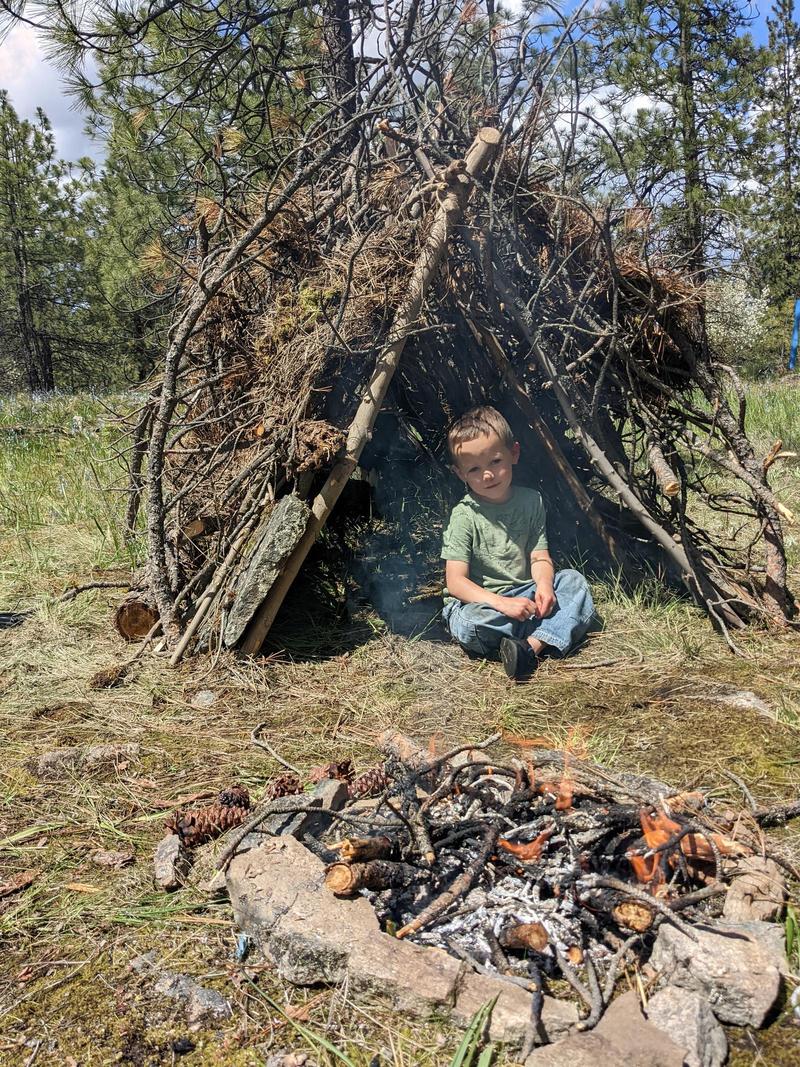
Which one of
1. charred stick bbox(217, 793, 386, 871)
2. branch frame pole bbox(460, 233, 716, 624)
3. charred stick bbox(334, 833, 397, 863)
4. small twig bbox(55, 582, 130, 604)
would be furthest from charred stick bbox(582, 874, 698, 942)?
small twig bbox(55, 582, 130, 604)

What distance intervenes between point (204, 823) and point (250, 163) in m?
4.60

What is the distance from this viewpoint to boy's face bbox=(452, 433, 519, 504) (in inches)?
157

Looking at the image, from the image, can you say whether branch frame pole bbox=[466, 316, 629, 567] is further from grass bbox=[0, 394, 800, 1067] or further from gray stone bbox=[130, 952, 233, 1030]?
gray stone bbox=[130, 952, 233, 1030]

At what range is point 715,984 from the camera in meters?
1.77

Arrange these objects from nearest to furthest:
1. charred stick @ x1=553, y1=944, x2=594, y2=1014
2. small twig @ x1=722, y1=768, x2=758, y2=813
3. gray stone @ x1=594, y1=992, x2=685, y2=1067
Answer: gray stone @ x1=594, y1=992, x2=685, y2=1067 → charred stick @ x1=553, y1=944, x2=594, y2=1014 → small twig @ x1=722, y1=768, x2=758, y2=813

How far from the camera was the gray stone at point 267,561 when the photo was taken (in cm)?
379

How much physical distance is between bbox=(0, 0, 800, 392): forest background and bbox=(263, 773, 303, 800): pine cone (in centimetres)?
256

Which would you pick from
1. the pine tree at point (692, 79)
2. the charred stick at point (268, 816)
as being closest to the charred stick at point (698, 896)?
the charred stick at point (268, 816)

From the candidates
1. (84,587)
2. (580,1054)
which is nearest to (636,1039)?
(580,1054)

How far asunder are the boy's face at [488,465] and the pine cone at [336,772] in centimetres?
170

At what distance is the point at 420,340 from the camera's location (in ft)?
14.7

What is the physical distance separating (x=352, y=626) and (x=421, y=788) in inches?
73.1

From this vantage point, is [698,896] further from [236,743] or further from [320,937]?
[236,743]

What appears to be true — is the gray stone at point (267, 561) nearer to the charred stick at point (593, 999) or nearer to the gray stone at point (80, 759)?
the gray stone at point (80, 759)
